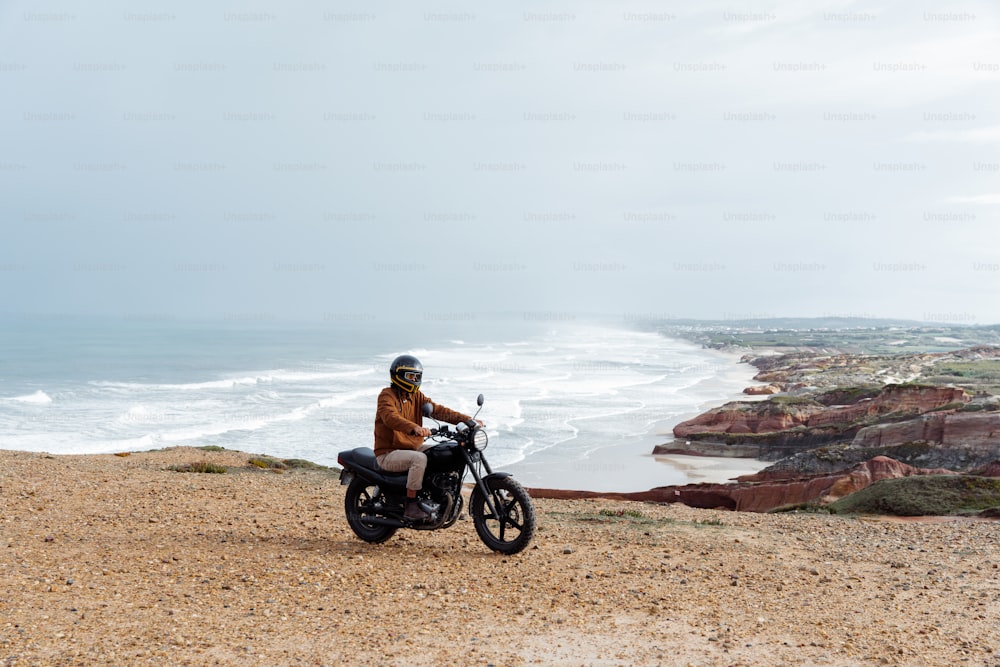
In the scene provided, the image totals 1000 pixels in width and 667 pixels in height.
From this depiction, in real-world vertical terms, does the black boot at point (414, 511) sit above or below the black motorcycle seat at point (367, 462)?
below

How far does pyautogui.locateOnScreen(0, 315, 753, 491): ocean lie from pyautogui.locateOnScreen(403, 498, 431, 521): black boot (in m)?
17.3

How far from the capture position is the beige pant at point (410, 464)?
26.3ft

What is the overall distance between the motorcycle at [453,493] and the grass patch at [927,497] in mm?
10592

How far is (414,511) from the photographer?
8.09 metres

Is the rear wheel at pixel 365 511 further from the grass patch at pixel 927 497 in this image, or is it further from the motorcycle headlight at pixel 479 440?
the grass patch at pixel 927 497

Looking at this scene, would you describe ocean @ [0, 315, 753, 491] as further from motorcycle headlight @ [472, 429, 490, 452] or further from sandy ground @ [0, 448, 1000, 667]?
motorcycle headlight @ [472, 429, 490, 452]

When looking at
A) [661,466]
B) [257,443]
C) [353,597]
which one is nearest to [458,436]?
[353,597]

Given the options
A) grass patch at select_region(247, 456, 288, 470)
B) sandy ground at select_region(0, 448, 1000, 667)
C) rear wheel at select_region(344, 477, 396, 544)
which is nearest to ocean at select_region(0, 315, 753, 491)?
grass patch at select_region(247, 456, 288, 470)

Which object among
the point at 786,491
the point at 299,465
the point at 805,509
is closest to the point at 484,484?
the point at 805,509

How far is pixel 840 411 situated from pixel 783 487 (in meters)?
21.5

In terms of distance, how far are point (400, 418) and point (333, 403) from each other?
40428 millimetres

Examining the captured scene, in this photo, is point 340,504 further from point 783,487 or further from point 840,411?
point 840,411

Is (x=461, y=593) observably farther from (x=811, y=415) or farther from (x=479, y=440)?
(x=811, y=415)

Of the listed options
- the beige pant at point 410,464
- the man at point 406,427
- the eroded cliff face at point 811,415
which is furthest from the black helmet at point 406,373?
the eroded cliff face at point 811,415
